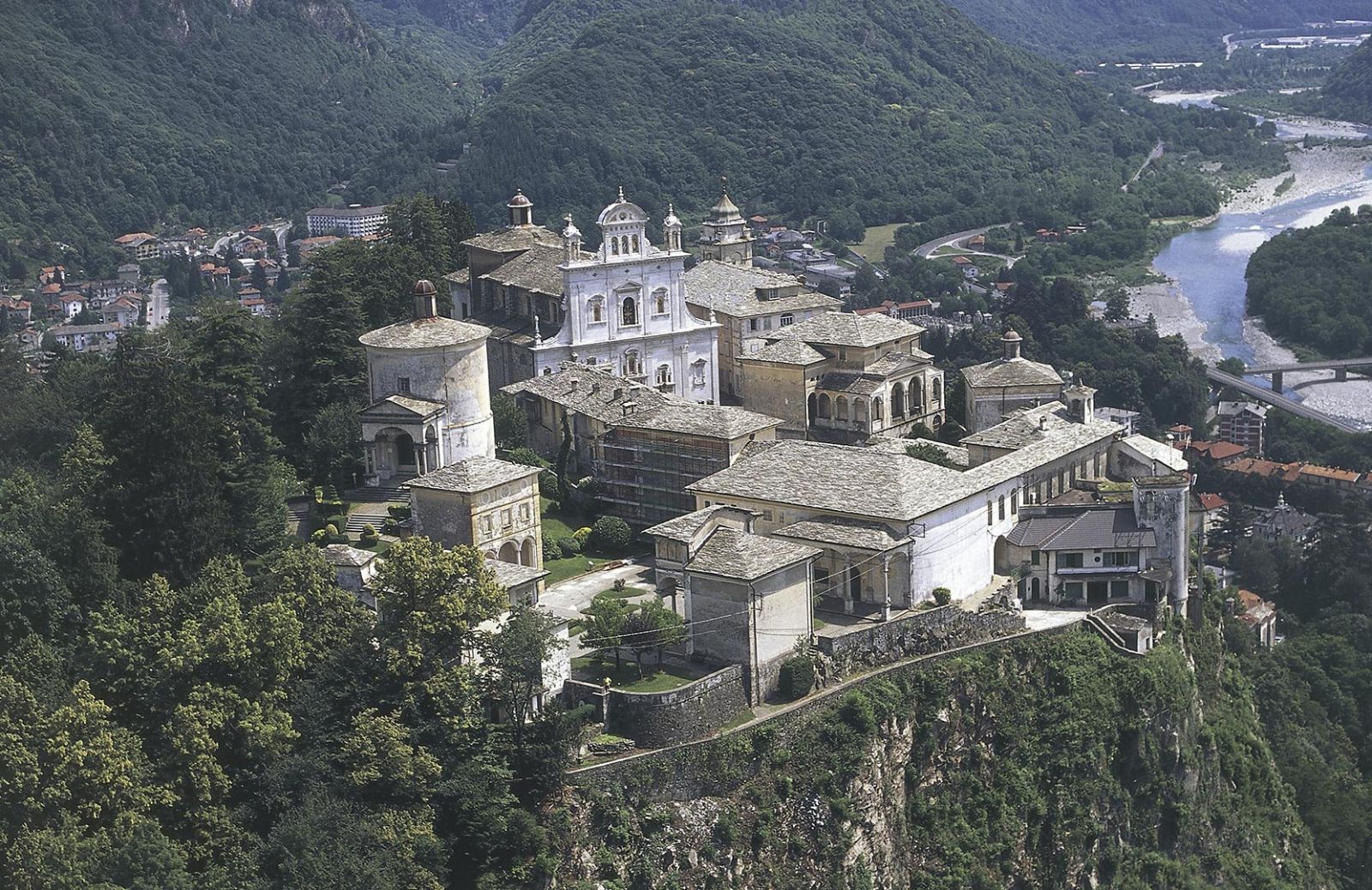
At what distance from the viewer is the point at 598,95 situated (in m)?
151

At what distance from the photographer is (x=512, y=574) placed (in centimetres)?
3966

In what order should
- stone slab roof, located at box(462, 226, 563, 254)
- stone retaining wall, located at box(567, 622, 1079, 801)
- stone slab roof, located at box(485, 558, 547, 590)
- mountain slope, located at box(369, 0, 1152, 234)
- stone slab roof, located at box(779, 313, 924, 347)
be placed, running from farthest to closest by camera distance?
mountain slope, located at box(369, 0, 1152, 234)
stone slab roof, located at box(462, 226, 563, 254)
stone slab roof, located at box(779, 313, 924, 347)
stone slab roof, located at box(485, 558, 547, 590)
stone retaining wall, located at box(567, 622, 1079, 801)

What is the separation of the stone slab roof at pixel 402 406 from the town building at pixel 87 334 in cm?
6232

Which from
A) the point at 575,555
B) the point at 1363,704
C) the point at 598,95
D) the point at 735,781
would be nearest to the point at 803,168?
the point at 598,95

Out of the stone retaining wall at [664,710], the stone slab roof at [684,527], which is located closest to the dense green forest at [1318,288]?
the stone slab roof at [684,527]

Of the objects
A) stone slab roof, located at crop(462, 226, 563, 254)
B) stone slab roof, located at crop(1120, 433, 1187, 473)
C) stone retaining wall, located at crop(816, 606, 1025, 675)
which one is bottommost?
stone retaining wall, located at crop(816, 606, 1025, 675)

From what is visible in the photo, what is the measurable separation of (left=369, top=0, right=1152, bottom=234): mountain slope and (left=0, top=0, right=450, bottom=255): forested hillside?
16.1m

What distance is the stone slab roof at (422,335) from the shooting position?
48.5 metres

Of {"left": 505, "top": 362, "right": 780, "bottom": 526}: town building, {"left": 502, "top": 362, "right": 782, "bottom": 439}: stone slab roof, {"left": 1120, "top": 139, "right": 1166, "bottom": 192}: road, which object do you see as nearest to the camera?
{"left": 505, "top": 362, "right": 780, "bottom": 526}: town building

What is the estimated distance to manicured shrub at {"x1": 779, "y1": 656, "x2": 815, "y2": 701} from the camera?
3806 cm

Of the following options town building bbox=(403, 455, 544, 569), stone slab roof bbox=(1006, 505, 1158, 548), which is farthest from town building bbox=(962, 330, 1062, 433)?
town building bbox=(403, 455, 544, 569)

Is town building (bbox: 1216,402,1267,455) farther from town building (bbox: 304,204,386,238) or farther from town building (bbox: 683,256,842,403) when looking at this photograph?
Result: town building (bbox: 304,204,386,238)

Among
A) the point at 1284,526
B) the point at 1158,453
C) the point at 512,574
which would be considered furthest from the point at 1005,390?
the point at 1284,526

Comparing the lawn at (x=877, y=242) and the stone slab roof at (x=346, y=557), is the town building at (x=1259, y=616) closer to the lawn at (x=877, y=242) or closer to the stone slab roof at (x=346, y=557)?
the stone slab roof at (x=346, y=557)
